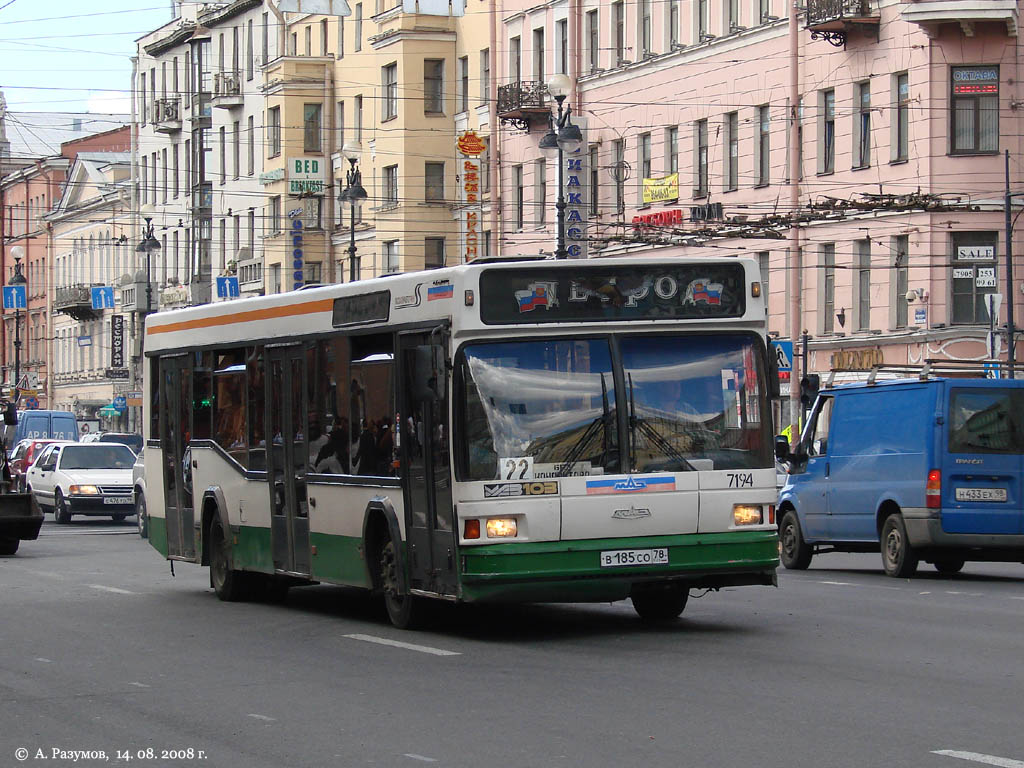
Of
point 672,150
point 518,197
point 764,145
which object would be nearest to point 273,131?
point 518,197

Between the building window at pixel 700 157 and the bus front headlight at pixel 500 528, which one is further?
the building window at pixel 700 157

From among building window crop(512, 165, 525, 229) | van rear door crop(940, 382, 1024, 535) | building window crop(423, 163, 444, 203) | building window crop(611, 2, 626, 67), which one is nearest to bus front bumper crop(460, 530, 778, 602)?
van rear door crop(940, 382, 1024, 535)

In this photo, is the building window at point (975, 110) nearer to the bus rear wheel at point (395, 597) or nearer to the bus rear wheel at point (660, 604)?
the bus rear wheel at point (660, 604)

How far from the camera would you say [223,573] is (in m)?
19.2

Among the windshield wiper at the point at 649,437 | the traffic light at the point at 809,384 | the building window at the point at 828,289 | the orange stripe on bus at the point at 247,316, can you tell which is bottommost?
the windshield wiper at the point at 649,437

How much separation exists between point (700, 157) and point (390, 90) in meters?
16.6

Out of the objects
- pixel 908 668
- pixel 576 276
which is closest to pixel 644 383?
pixel 576 276

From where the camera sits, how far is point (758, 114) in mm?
48500

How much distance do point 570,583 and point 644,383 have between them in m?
1.50

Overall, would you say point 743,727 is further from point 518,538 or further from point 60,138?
point 60,138

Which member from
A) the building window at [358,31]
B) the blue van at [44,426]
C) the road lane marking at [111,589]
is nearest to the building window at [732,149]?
the building window at [358,31]

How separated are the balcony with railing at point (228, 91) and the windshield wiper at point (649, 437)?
63.2 metres

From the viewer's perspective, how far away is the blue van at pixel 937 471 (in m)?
21.5

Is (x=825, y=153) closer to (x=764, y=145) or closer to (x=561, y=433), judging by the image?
(x=764, y=145)
